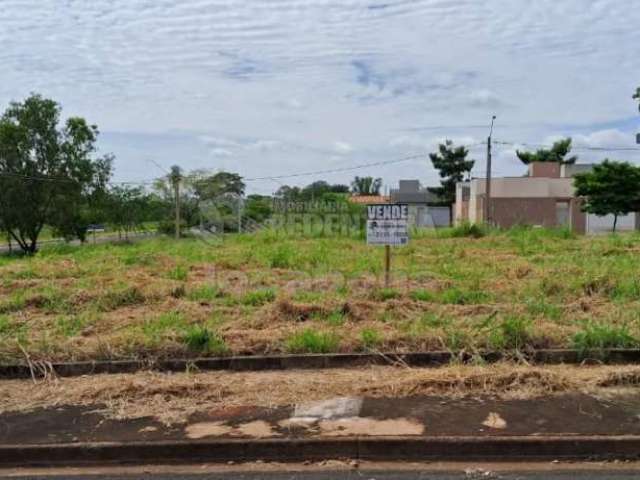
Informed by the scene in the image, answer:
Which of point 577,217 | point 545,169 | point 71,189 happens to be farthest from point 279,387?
point 545,169

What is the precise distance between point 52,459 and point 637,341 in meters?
5.30

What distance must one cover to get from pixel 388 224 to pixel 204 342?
3.62 meters

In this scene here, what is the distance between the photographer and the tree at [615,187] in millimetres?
32531

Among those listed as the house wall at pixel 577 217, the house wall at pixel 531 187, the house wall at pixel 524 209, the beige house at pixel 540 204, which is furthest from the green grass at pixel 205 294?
the house wall at pixel 577 217

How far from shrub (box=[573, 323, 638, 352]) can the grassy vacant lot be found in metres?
0.01

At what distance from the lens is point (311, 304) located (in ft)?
24.2

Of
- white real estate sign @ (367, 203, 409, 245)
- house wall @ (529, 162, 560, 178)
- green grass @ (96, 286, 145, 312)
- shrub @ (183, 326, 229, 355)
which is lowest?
shrub @ (183, 326, 229, 355)

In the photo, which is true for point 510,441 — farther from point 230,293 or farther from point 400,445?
point 230,293

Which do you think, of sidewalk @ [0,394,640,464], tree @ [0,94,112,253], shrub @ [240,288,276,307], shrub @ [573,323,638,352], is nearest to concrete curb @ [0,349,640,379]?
shrub @ [573,323,638,352]

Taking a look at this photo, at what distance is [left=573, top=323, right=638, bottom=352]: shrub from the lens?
570 cm

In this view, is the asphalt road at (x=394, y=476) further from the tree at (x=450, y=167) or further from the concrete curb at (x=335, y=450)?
the tree at (x=450, y=167)

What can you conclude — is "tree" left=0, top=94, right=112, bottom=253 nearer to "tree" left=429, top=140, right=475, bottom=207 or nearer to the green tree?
the green tree

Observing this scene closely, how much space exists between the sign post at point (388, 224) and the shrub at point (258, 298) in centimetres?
163

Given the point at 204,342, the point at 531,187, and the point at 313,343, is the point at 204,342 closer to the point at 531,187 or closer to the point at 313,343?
the point at 313,343
